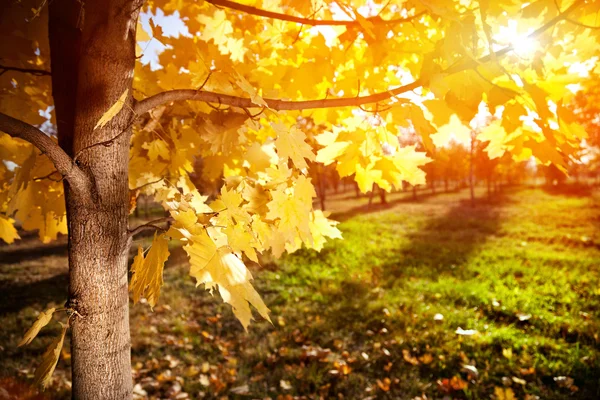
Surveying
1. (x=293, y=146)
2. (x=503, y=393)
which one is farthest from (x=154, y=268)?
(x=503, y=393)

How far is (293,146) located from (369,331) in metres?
3.93

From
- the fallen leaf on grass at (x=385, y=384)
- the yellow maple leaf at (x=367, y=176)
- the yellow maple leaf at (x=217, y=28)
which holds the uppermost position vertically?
the yellow maple leaf at (x=217, y=28)

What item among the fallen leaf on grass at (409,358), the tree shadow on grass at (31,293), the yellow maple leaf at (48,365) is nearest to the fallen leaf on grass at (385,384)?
the fallen leaf on grass at (409,358)

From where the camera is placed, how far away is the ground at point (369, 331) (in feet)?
12.1

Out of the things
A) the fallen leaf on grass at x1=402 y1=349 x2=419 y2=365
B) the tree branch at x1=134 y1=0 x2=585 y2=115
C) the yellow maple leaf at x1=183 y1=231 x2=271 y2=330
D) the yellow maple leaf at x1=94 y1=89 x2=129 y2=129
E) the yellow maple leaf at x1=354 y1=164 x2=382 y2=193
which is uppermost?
the tree branch at x1=134 y1=0 x2=585 y2=115

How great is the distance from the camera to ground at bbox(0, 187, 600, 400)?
145 inches

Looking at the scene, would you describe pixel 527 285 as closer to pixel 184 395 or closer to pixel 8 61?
pixel 184 395

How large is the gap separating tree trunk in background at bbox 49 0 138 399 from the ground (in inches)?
10.4

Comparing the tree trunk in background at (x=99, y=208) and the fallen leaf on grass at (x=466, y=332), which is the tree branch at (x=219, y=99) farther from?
the fallen leaf on grass at (x=466, y=332)

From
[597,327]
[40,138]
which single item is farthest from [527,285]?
[40,138]

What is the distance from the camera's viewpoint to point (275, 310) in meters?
5.71

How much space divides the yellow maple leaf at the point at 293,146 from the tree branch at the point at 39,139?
32.1 inches

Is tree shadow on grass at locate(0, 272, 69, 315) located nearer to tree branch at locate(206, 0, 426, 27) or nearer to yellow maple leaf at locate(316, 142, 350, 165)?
yellow maple leaf at locate(316, 142, 350, 165)

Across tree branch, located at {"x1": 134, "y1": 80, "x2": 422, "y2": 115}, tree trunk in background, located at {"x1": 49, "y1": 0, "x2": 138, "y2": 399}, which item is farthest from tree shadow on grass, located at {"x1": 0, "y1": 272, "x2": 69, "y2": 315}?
tree branch, located at {"x1": 134, "y1": 80, "x2": 422, "y2": 115}
